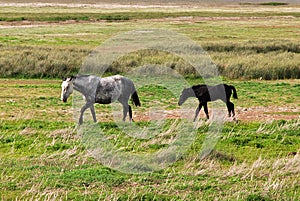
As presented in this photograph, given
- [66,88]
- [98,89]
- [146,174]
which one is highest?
[66,88]

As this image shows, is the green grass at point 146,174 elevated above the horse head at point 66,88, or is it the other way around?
the horse head at point 66,88

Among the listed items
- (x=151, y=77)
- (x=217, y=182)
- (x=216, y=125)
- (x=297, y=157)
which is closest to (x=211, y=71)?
(x=151, y=77)

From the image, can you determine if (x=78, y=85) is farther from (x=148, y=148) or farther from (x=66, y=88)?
(x=148, y=148)

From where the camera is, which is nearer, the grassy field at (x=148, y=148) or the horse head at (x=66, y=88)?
the grassy field at (x=148, y=148)

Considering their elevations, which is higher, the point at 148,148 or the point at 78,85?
the point at 78,85

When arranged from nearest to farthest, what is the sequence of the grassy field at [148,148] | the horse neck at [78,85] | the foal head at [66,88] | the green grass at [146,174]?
1. the green grass at [146,174]
2. the grassy field at [148,148]
3. the foal head at [66,88]
4. the horse neck at [78,85]

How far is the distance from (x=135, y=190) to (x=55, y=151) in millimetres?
3674

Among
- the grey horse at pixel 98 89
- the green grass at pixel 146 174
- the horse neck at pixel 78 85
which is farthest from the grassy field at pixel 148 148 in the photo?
the horse neck at pixel 78 85

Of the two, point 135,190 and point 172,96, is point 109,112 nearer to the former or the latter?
point 172,96

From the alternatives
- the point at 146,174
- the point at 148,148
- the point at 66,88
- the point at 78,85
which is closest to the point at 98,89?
the point at 78,85

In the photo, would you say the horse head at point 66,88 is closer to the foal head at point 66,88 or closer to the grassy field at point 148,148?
the foal head at point 66,88

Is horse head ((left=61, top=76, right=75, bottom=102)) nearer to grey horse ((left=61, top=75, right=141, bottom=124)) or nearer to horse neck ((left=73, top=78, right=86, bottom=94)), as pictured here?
grey horse ((left=61, top=75, right=141, bottom=124))

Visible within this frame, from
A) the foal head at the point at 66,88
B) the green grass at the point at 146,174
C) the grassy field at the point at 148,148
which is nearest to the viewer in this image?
the green grass at the point at 146,174

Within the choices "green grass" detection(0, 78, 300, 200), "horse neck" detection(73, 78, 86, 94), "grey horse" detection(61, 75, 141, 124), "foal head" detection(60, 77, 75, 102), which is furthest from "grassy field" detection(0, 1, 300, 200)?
"horse neck" detection(73, 78, 86, 94)
